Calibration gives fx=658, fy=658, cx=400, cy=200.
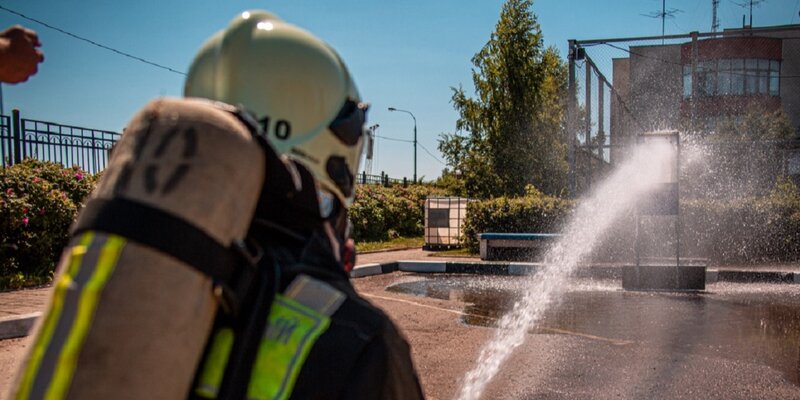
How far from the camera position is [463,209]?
1886cm

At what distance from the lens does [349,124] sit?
1231 mm

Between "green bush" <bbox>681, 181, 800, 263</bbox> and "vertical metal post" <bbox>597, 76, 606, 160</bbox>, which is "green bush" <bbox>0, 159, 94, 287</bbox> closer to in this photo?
"vertical metal post" <bbox>597, 76, 606, 160</bbox>

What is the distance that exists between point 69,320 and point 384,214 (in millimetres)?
21696

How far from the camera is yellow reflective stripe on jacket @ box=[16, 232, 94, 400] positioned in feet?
2.40

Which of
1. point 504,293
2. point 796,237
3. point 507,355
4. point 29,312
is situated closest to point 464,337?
point 507,355

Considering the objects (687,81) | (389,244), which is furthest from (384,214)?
(687,81)

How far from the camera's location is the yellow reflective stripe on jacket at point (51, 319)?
0.73 meters

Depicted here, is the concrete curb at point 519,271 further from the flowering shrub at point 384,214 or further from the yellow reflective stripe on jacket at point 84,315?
the yellow reflective stripe on jacket at point 84,315

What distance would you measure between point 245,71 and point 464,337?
567 cm

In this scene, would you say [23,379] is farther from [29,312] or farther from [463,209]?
[463,209]

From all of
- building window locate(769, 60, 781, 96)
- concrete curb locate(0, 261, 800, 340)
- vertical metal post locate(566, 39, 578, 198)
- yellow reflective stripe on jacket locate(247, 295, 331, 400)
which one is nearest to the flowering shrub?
concrete curb locate(0, 261, 800, 340)

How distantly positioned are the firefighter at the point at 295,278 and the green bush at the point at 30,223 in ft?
29.5

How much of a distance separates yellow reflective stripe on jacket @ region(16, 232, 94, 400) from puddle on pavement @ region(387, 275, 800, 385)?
546cm

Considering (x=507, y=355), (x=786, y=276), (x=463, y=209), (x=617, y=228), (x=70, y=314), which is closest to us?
(x=70, y=314)
